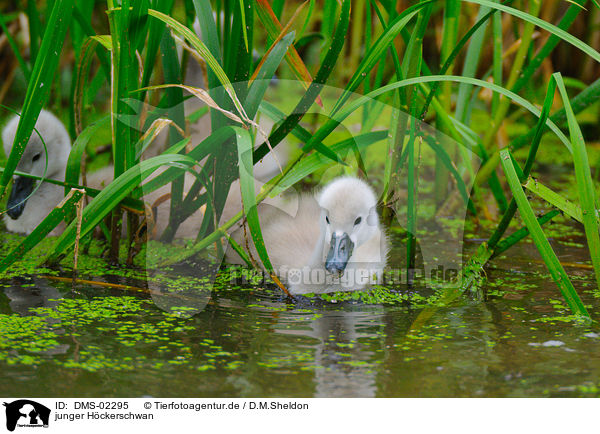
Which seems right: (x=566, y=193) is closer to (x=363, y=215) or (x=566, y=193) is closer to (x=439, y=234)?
(x=439, y=234)

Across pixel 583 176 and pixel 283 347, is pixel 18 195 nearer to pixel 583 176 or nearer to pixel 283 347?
pixel 283 347

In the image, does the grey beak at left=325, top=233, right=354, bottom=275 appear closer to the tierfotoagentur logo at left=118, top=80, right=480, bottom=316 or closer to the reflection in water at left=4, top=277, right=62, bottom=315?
the tierfotoagentur logo at left=118, top=80, right=480, bottom=316

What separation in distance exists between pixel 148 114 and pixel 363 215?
0.70m

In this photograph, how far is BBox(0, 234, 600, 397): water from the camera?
151 centimetres

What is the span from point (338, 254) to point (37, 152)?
1.21 metres

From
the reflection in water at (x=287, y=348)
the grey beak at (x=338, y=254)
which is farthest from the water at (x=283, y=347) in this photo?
the grey beak at (x=338, y=254)

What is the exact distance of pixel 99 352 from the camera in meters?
1.63

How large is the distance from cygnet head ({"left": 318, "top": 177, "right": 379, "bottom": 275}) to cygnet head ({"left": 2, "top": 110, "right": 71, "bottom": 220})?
1.01m

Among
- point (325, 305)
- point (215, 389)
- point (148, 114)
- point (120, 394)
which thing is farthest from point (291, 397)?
point (148, 114)

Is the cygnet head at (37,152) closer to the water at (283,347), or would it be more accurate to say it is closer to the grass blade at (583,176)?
the water at (283,347)

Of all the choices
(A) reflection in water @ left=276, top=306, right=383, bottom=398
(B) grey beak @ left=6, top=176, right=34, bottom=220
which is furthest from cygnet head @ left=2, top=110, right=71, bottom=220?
(A) reflection in water @ left=276, top=306, right=383, bottom=398

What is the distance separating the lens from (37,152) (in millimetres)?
2615
